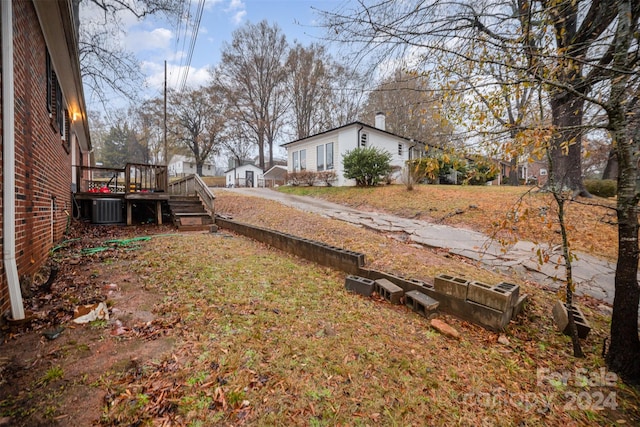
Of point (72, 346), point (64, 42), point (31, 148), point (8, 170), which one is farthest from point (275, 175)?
point (72, 346)

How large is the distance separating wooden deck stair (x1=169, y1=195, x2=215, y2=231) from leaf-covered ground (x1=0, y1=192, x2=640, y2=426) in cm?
465

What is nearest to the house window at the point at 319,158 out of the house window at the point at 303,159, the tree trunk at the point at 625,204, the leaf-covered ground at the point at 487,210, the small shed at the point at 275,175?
the house window at the point at 303,159

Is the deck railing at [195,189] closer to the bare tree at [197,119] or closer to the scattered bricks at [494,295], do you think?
the scattered bricks at [494,295]

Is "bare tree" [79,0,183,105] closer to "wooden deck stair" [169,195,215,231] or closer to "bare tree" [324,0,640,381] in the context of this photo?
"wooden deck stair" [169,195,215,231]

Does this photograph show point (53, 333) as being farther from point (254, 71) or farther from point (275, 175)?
point (254, 71)

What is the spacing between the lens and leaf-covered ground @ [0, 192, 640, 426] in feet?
5.61

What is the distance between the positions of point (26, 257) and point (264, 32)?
91.5ft

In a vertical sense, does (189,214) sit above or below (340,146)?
below

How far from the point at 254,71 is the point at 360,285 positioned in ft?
87.5

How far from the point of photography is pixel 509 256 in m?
5.19

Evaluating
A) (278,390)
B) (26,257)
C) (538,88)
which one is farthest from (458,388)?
(26,257)

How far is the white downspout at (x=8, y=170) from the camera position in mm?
2379

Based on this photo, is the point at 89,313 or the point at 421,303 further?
the point at 421,303

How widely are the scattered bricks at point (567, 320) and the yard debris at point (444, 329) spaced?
4.11 ft
